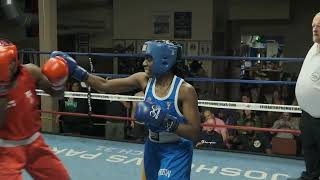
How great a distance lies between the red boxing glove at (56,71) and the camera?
2219 mm

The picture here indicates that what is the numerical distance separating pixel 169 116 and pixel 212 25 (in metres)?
5.16

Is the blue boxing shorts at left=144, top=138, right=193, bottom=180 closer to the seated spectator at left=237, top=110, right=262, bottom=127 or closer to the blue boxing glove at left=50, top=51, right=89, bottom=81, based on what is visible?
the blue boxing glove at left=50, top=51, right=89, bottom=81

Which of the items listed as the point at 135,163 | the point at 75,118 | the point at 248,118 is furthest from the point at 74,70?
the point at 75,118

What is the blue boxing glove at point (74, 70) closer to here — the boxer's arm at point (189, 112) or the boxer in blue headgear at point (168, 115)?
the boxer in blue headgear at point (168, 115)

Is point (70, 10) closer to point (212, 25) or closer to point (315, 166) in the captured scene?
point (212, 25)

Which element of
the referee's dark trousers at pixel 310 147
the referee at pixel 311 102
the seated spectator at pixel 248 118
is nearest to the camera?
the referee at pixel 311 102

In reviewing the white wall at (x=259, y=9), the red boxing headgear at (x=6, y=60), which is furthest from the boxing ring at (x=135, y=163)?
the white wall at (x=259, y=9)

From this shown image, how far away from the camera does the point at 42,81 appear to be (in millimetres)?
2328

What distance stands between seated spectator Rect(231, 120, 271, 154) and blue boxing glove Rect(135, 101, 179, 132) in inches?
110

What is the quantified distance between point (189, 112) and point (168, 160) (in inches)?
9.8

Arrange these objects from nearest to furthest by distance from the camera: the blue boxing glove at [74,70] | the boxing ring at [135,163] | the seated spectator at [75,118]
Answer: the blue boxing glove at [74,70] → the boxing ring at [135,163] → the seated spectator at [75,118]

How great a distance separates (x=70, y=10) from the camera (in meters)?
8.57

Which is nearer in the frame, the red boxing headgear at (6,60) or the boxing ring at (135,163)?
the red boxing headgear at (6,60)

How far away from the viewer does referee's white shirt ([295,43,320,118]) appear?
123 inches
